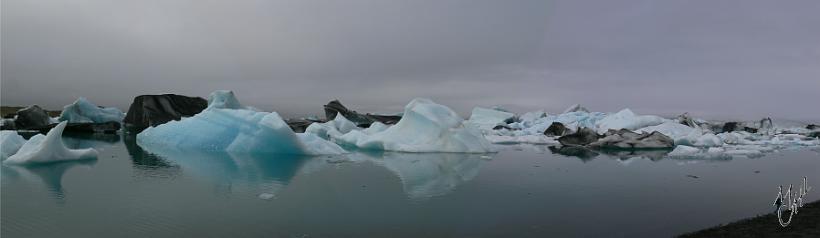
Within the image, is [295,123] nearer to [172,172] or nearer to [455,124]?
[455,124]

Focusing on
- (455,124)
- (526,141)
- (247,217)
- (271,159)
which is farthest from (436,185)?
(526,141)

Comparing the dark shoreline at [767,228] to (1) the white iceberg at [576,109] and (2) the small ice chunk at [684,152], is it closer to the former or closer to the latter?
(2) the small ice chunk at [684,152]

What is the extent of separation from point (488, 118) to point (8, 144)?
3540 cm

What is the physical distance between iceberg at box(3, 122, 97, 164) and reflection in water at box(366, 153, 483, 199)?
7.36 meters

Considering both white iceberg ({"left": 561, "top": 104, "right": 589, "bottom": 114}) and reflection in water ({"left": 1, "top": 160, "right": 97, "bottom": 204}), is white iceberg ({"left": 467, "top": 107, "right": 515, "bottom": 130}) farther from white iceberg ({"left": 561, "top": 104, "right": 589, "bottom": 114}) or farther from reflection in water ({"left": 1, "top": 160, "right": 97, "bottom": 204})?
reflection in water ({"left": 1, "top": 160, "right": 97, "bottom": 204})

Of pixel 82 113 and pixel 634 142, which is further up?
pixel 82 113

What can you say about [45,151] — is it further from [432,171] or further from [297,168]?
[432,171]

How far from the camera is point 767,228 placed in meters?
5.41

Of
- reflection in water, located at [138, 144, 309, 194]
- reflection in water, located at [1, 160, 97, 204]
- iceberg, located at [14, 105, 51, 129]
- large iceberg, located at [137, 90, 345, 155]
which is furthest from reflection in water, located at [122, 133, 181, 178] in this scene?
iceberg, located at [14, 105, 51, 129]

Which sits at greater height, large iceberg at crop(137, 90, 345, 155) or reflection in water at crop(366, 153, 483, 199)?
large iceberg at crop(137, 90, 345, 155)

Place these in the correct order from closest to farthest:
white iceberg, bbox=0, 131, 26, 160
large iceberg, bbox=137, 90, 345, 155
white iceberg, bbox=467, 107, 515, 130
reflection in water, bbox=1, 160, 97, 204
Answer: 1. reflection in water, bbox=1, 160, 97, 204
2. white iceberg, bbox=0, 131, 26, 160
3. large iceberg, bbox=137, 90, 345, 155
4. white iceberg, bbox=467, 107, 515, 130

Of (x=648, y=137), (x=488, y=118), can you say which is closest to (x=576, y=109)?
(x=488, y=118)

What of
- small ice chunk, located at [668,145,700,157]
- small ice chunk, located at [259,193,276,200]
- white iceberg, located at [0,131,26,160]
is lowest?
small ice chunk, located at [668,145,700,157]

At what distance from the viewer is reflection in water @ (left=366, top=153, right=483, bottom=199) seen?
8.65m
